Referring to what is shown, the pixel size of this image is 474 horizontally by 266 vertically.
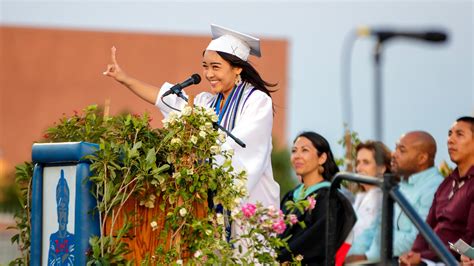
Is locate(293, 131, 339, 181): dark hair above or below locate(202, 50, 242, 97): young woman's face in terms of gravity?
below

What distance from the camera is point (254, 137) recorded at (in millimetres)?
A: 6723

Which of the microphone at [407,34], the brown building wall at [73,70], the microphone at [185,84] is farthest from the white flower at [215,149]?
the brown building wall at [73,70]

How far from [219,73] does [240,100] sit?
0.21 m

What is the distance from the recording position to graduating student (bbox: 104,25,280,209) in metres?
6.71

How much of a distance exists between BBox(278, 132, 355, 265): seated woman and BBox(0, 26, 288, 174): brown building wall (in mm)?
38466

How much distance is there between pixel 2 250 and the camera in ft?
53.8

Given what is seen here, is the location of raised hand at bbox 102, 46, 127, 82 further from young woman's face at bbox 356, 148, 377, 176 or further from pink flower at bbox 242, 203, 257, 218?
young woman's face at bbox 356, 148, 377, 176

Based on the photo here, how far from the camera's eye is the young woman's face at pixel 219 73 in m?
7.00

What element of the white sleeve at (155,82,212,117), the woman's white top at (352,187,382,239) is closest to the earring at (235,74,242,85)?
the white sleeve at (155,82,212,117)

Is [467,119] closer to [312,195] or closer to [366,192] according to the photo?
[312,195]

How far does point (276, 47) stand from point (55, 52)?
30.7ft

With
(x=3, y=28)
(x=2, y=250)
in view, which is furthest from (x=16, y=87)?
(x=2, y=250)

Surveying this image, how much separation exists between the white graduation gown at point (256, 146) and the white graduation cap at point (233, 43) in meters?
0.26

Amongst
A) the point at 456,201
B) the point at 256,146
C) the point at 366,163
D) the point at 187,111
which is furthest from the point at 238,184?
the point at 366,163
